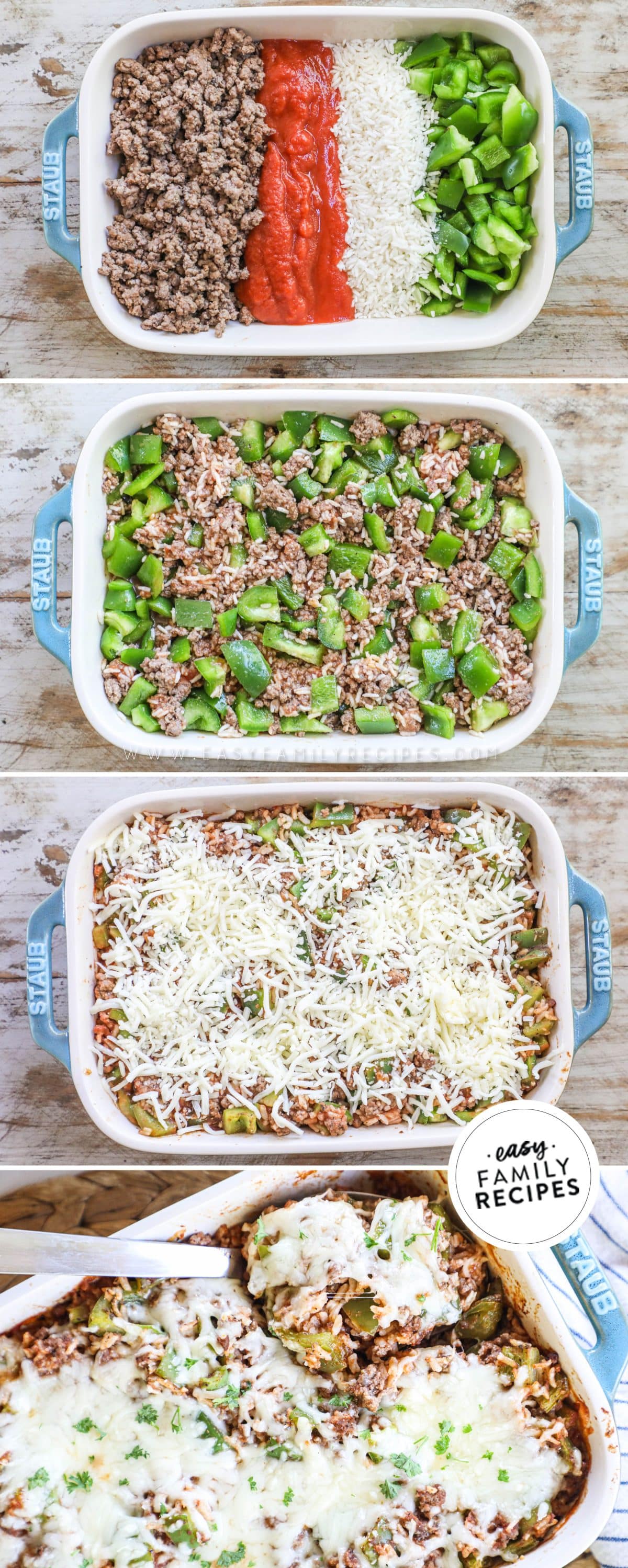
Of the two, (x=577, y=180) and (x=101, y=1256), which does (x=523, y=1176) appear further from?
(x=577, y=180)

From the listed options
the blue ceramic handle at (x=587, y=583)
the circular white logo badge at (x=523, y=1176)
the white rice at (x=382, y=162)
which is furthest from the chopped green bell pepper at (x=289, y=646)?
the circular white logo badge at (x=523, y=1176)

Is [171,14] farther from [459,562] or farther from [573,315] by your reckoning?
[459,562]

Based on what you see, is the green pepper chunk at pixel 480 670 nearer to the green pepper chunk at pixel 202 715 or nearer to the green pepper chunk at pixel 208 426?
the green pepper chunk at pixel 202 715

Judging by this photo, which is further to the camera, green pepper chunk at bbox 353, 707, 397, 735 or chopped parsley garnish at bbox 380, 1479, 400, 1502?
green pepper chunk at bbox 353, 707, 397, 735

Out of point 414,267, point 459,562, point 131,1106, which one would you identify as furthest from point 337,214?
point 131,1106

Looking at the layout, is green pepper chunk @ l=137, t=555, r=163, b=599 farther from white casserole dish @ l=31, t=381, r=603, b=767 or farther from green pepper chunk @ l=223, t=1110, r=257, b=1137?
green pepper chunk @ l=223, t=1110, r=257, b=1137

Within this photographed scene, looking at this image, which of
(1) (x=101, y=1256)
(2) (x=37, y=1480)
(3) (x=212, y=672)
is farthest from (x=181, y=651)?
(2) (x=37, y=1480)

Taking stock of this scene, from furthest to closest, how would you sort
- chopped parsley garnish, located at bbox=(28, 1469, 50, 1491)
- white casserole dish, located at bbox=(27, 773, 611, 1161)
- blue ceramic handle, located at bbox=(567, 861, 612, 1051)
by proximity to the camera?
blue ceramic handle, located at bbox=(567, 861, 612, 1051) → white casserole dish, located at bbox=(27, 773, 611, 1161) → chopped parsley garnish, located at bbox=(28, 1469, 50, 1491)

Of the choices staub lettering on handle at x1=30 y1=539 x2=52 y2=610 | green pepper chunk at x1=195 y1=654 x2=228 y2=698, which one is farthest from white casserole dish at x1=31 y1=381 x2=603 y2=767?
green pepper chunk at x1=195 y1=654 x2=228 y2=698
